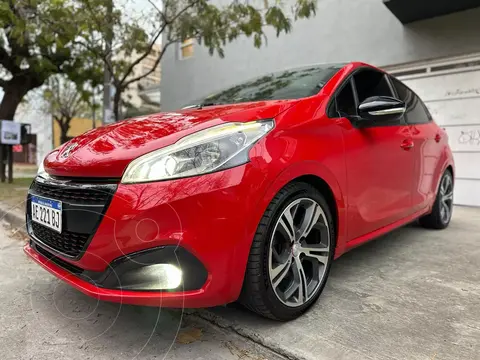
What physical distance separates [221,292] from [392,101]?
1710mm

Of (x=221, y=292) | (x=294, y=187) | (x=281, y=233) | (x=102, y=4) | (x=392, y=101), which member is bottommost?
(x=221, y=292)

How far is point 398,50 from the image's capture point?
6.70 metres

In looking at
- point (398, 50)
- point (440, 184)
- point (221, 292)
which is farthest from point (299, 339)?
point (398, 50)

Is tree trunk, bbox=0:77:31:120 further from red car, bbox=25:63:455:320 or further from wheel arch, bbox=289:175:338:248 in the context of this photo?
wheel arch, bbox=289:175:338:248

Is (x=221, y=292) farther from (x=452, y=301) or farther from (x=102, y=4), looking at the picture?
(x=102, y=4)

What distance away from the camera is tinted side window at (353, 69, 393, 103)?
2.86 metres

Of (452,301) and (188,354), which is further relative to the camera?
(452,301)

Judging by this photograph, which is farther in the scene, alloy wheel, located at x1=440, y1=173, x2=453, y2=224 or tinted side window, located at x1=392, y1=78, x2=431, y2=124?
alloy wheel, located at x1=440, y1=173, x2=453, y2=224

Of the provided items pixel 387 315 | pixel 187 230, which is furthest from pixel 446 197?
pixel 187 230

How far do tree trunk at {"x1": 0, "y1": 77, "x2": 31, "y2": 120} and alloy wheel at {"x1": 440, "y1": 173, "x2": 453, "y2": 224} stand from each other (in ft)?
30.8

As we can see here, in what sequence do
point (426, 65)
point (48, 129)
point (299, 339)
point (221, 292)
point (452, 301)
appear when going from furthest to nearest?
point (48, 129) → point (426, 65) → point (452, 301) → point (299, 339) → point (221, 292)

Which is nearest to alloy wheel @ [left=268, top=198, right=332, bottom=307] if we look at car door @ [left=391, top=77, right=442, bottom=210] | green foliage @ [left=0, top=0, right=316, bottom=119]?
car door @ [left=391, top=77, right=442, bottom=210]

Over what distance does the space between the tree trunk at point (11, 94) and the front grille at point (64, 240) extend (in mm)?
8746

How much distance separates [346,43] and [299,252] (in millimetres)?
6284
